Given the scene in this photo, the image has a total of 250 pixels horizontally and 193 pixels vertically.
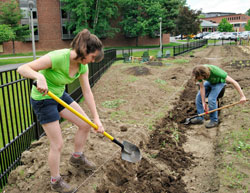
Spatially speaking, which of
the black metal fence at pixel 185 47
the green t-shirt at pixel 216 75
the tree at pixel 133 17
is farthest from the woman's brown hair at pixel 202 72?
the tree at pixel 133 17

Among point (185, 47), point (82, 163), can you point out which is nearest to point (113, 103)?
point (82, 163)

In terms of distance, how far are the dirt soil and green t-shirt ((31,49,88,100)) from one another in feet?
4.26

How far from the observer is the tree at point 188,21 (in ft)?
118

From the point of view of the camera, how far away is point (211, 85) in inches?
240

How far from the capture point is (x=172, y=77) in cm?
1139

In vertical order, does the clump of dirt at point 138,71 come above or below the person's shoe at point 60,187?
above

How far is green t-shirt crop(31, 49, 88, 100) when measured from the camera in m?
2.62

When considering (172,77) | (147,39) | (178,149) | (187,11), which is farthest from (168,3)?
(178,149)

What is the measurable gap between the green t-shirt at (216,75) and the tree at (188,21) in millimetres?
32267

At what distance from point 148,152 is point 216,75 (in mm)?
2395

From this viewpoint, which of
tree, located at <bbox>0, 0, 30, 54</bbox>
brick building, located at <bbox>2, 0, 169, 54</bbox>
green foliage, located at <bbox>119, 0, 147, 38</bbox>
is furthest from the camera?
green foliage, located at <bbox>119, 0, 147, 38</bbox>

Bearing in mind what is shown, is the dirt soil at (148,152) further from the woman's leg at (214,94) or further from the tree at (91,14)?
the tree at (91,14)

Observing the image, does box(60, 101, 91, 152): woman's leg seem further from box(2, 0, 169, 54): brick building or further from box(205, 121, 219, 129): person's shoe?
box(2, 0, 169, 54): brick building

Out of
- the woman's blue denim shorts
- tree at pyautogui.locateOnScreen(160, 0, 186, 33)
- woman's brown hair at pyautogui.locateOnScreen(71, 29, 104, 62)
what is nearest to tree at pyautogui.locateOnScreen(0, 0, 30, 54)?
tree at pyautogui.locateOnScreen(160, 0, 186, 33)
